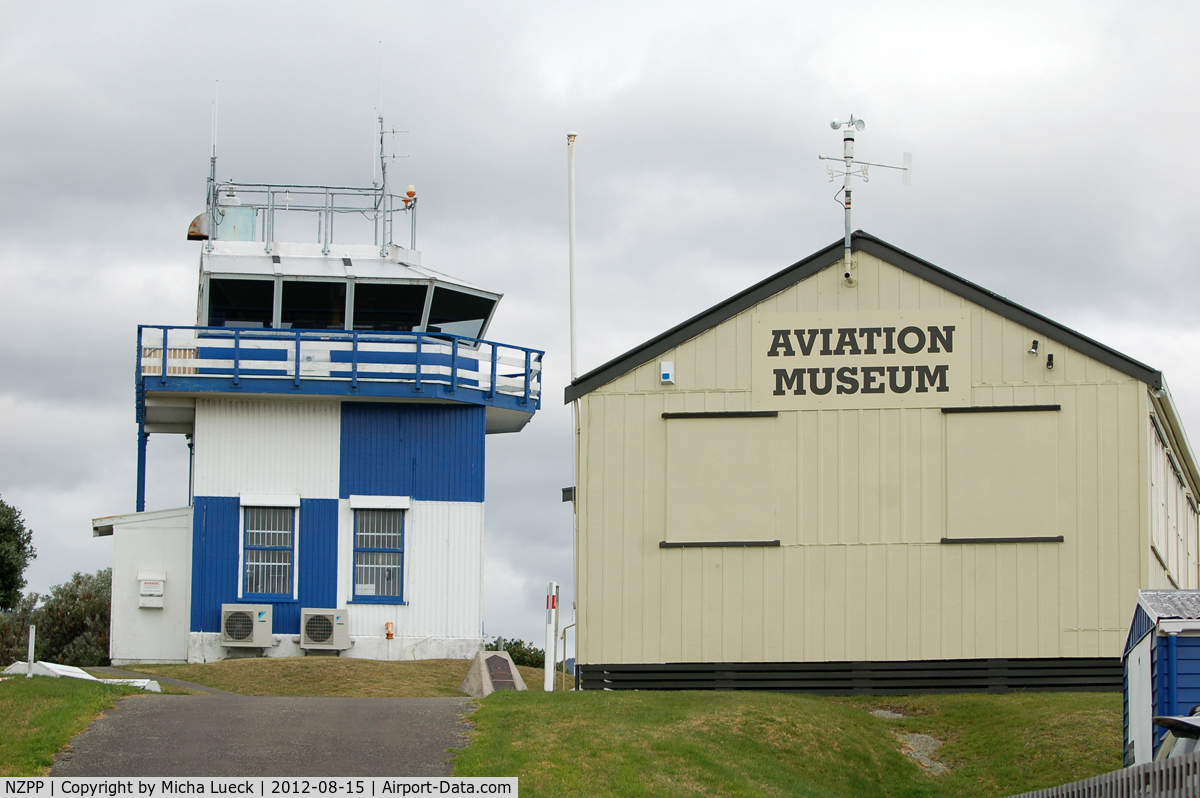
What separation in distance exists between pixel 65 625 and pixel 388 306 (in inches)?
499

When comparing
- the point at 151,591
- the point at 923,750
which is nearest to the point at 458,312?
the point at 151,591

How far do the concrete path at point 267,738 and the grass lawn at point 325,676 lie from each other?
8073mm

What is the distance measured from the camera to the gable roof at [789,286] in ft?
73.0

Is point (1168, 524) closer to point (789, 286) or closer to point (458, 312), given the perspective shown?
point (789, 286)

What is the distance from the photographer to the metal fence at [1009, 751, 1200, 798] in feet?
34.4

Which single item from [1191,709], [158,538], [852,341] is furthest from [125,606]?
[1191,709]

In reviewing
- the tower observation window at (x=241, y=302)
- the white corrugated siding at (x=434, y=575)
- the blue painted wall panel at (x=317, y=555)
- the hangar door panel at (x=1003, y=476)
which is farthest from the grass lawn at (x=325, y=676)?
the hangar door panel at (x=1003, y=476)

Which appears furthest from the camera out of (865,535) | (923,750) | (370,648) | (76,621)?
(76,621)

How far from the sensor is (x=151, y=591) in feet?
104

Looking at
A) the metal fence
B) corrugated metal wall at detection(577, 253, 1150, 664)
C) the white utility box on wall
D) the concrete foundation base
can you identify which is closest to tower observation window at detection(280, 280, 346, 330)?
the white utility box on wall

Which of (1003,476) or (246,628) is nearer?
(1003,476)

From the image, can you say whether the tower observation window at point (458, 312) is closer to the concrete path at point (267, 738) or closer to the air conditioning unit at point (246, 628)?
the air conditioning unit at point (246, 628)

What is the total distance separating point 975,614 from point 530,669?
1284 cm

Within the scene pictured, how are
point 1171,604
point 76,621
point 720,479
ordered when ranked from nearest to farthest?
point 1171,604 → point 720,479 → point 76,621
